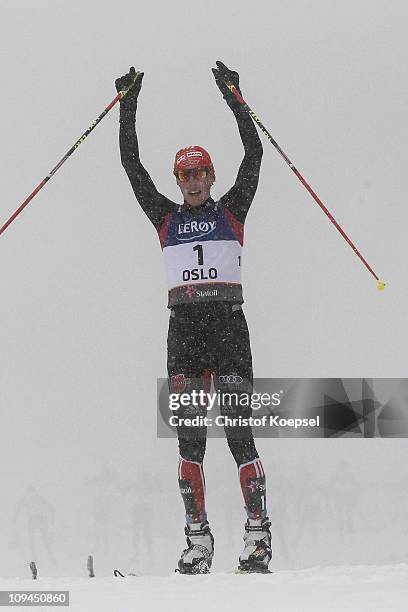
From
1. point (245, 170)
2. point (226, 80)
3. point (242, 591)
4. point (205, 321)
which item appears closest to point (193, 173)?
point (245, 170)

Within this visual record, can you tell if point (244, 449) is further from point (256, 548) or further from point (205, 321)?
point (205, 321)

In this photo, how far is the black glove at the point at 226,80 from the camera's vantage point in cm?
713

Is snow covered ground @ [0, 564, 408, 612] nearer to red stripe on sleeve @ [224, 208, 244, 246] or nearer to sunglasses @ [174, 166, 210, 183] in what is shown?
red stripe on sleeve @ [224, 208, 244, 246]

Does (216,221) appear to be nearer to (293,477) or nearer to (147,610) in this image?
(147,610)

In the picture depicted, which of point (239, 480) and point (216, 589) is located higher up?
point (239, 480)

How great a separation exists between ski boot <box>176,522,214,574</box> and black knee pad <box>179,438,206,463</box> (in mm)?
443

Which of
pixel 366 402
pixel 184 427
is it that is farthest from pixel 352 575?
pixel 366 402

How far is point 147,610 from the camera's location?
159 inches

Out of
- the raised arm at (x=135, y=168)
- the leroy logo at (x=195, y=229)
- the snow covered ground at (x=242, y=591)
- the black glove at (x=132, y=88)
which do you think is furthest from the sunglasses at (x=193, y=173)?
the snow covered ground at (x=242, y=591)

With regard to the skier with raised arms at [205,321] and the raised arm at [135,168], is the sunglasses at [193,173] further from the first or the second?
the raised arm at [135,168]

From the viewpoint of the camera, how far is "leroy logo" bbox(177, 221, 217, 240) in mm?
6594

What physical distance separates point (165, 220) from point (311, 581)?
9.75 ft

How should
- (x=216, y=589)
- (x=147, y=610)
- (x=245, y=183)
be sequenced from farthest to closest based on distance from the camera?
1. (x=245, y=183)
2. (x=216, y=589)
3. (x=147, y=610)

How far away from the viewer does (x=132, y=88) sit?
→ 7.25 metres
